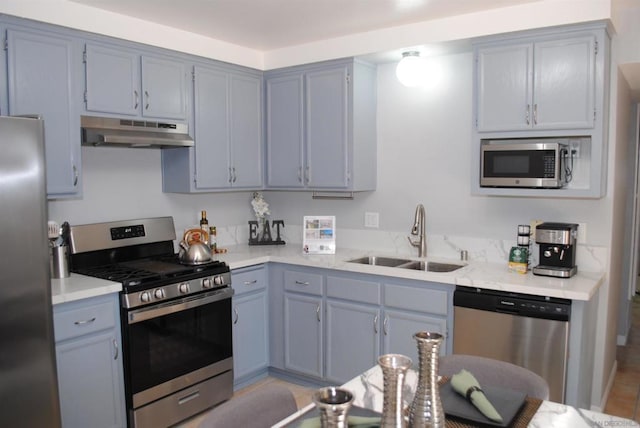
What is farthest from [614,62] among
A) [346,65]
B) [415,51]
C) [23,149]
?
[23,149]

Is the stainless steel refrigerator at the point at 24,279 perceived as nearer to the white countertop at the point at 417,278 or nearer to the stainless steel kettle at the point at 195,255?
the white countertop at the point at 417,278

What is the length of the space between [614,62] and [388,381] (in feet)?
9.61

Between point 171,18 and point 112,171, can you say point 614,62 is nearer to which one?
point 171,18

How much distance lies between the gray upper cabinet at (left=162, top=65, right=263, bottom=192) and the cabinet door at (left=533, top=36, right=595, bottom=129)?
6.90ft

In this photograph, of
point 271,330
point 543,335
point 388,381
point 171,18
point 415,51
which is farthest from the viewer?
point 271,330

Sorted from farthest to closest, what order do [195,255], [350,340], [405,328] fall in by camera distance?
[350,340], [195,255], [405,328]

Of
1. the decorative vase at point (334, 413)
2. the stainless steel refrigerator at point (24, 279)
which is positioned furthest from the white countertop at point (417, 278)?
the decorative vase at point (334, 413)

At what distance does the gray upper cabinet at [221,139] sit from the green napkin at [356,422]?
8.60ft

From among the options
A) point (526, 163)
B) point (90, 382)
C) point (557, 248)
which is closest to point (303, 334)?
point (90, 382)

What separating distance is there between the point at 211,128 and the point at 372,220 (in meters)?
1.41

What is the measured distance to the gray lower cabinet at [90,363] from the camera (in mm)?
2664

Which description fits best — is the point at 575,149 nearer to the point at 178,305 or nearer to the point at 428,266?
the point at 428,266

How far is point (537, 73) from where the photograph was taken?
9.96 ft

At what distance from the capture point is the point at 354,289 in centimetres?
350
